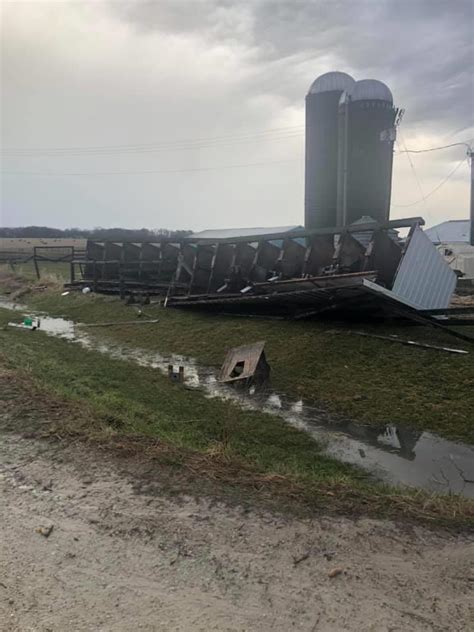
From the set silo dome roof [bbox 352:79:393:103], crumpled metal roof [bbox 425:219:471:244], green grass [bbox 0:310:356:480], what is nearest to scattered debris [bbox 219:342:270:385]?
green grass [bbox 0:310:356:480]

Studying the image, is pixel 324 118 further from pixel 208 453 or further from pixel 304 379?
pixel 208 453

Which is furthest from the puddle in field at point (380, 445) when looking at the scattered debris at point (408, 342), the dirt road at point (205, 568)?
the scattered debris at point (408, 342)

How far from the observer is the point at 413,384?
24.0 ft

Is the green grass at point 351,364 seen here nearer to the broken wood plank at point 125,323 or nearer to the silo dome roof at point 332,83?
the broken wood plank at point 125,323

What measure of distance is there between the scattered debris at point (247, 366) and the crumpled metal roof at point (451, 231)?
3663 centimetres

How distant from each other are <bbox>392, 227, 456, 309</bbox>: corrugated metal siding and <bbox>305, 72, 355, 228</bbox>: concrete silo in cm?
916

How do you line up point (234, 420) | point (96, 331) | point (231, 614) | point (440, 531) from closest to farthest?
1. point (231, 614)
2. point (440, 531)
3. point (234, 420)
4. point (96, 331)

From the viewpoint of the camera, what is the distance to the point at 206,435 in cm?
546

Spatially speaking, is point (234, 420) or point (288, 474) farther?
point (234, 420)

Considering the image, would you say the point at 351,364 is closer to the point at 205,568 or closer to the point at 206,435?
the point at 206,435

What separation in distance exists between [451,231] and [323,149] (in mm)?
27408

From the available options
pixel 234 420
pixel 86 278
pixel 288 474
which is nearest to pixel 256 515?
pixel 288 474

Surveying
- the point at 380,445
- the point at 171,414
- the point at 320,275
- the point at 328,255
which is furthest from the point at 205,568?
the point at 328,255

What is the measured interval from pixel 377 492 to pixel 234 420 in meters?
2.59
